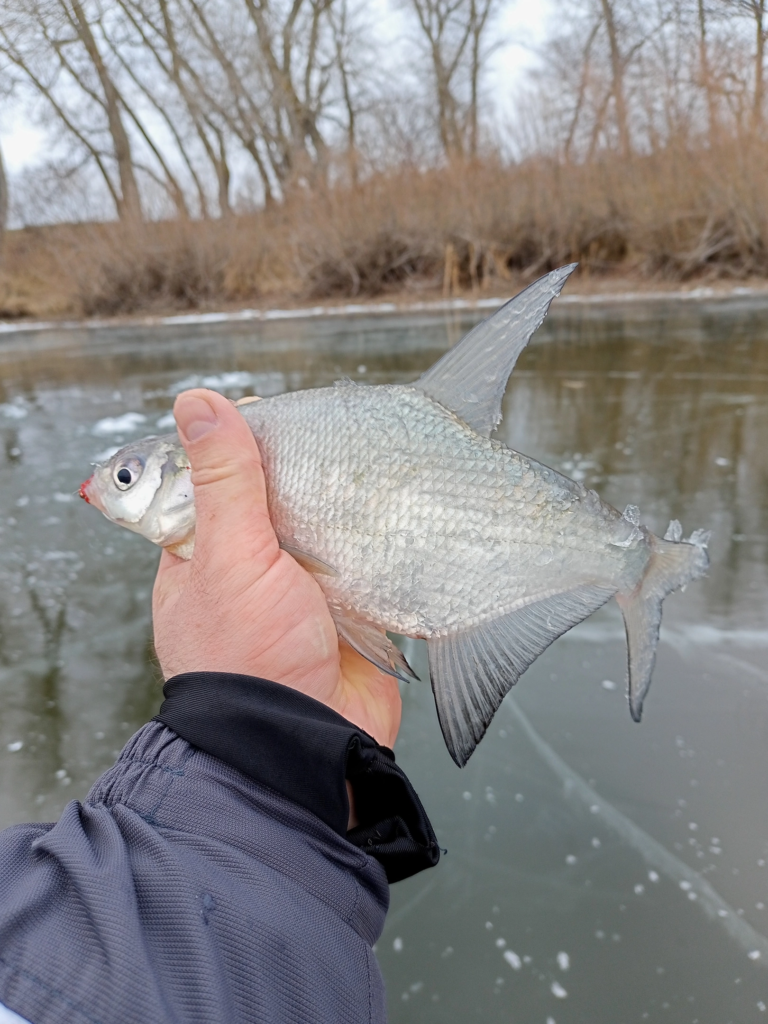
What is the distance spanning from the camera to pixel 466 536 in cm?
136

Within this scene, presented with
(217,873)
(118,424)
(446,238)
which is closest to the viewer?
(217,873)

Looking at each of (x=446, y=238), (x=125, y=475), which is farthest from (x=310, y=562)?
(x=446, y=238)

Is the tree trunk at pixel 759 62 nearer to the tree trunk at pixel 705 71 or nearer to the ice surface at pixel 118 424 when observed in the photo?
the tree trunk at pixel 705 71

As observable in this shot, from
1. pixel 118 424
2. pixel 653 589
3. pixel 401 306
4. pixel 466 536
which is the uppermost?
pixel 401 306

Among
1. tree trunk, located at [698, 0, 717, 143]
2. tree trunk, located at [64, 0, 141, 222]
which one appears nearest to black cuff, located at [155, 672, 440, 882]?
tree trunk, located at [698, 0, 717, 143]

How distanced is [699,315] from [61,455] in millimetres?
9746

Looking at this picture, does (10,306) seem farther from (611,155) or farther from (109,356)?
(611,155)

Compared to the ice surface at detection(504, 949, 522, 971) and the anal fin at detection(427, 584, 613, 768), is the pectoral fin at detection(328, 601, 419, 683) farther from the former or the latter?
the ice surface at detection(504, 949, 522, 971)

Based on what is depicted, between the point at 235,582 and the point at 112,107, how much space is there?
3115cm

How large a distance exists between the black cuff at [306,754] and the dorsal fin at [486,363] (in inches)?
25.7

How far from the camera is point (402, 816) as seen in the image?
1302 mm

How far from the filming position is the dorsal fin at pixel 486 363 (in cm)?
131

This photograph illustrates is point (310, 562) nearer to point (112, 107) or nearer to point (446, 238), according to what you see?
point (446, 238)

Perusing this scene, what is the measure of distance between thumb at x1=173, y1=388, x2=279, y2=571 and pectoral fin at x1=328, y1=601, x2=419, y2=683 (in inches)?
8.3
